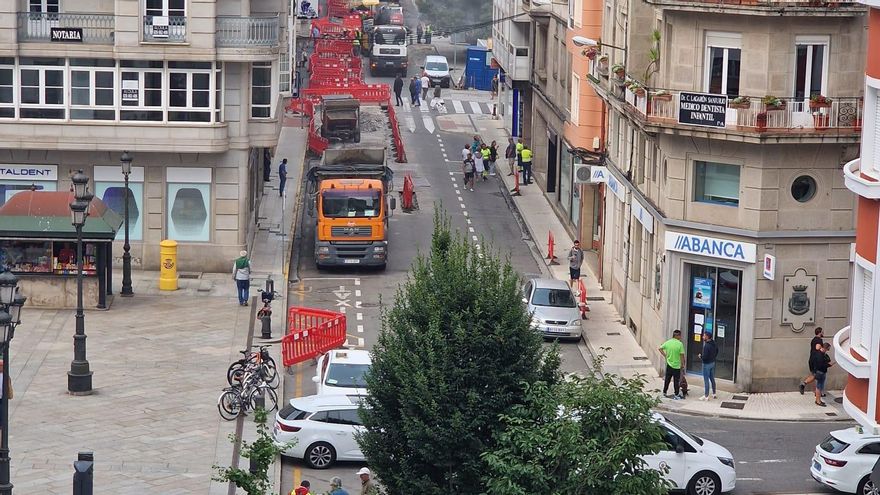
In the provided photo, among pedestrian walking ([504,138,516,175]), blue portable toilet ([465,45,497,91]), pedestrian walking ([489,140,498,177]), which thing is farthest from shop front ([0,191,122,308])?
blue portable toilet ([465,45,497,91])

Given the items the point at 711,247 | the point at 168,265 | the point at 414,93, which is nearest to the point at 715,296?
the point at 711,247

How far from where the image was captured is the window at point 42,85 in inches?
2056

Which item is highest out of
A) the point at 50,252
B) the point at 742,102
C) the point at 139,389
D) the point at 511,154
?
the point at 742,102

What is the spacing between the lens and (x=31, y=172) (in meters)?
53.2

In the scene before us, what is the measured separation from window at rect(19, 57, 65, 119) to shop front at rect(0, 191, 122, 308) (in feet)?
15.3

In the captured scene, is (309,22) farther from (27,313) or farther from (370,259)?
(27,313)

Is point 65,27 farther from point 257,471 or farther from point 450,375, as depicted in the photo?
point 257,471

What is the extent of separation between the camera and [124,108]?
2063 inches

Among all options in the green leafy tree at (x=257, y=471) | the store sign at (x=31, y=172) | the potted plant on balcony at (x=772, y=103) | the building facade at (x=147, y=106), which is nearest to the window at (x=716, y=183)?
the potted plant on balcony at (x=772, y=103)

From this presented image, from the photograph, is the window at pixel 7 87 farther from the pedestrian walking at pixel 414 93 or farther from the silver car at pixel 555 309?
the pedestrian walking at pixel 414 93

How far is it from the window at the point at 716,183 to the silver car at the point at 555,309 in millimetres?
5976

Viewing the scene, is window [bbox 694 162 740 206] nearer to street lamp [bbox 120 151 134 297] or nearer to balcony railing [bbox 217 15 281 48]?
balcony railing [bbox 217 15 281 48]

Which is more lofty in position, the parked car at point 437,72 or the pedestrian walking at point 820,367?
the parked car at point 437,72

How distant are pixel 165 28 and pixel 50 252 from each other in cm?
826
